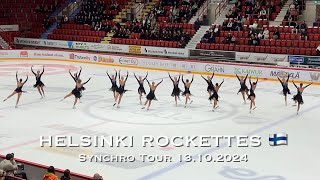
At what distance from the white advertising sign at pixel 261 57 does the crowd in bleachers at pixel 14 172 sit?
21.5m

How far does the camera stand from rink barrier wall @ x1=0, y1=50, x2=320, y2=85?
83.0ft

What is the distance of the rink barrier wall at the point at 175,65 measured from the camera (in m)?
25.3

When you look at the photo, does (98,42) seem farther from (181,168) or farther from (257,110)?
(181,168)

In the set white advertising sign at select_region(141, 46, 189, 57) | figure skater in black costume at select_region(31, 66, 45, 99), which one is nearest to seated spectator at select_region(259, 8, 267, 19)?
white advertising sign at select_region(141, 46, 189, 57)

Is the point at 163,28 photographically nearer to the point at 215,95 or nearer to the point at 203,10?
the point at 203,10

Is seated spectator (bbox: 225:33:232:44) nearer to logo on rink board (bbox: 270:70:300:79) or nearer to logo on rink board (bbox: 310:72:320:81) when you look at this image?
logo on rink board (bbox: 270:70:300:79)

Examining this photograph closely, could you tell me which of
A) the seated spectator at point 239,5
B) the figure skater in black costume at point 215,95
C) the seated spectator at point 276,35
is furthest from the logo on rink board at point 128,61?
the figure skater in black costume at point 215,95

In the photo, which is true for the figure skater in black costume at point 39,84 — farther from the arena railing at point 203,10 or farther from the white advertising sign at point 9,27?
the white advertising sign at point 9,27

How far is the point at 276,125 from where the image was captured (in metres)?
16.0

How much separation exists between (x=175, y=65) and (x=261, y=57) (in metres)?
5.21

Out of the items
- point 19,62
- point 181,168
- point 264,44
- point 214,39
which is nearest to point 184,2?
point 214,39

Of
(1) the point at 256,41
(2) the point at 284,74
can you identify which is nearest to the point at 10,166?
(2) the point at 284,74

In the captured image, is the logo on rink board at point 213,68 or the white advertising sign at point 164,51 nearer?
the logo on rink board at point 213,68

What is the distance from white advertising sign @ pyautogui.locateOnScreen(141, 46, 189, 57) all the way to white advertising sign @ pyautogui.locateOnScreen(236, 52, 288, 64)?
4.32 meters
